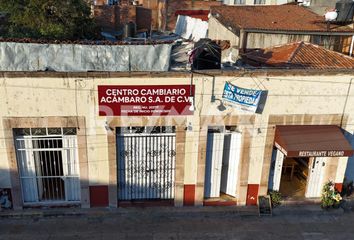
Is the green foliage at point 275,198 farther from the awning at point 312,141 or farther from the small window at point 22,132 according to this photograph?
the small window at point 22,132

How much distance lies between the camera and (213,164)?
1327 centimetres

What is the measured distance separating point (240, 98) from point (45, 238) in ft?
25.4

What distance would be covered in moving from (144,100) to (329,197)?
7.67m

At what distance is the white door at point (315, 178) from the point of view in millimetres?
13672

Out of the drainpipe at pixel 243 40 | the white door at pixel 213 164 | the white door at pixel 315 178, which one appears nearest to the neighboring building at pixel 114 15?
the drainpipe at pixel 243 40

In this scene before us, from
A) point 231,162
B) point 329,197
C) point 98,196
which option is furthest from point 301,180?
point 98,196

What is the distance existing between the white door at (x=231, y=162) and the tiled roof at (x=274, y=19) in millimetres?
7325

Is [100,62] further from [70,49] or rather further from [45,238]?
[45,238]

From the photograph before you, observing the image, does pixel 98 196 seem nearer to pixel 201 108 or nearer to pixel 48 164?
pixel 48 164

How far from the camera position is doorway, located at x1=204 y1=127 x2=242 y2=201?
42.7 feet

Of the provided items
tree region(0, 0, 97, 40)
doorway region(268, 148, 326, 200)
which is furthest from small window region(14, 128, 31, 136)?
doorway region(268, 148, 326, 200)

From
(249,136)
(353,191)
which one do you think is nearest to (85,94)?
(249,136)

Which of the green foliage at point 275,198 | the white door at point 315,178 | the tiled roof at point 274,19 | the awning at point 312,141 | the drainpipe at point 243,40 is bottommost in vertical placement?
the green foliage at point 275,198

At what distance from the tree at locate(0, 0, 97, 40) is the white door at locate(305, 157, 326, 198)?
43.4ft
